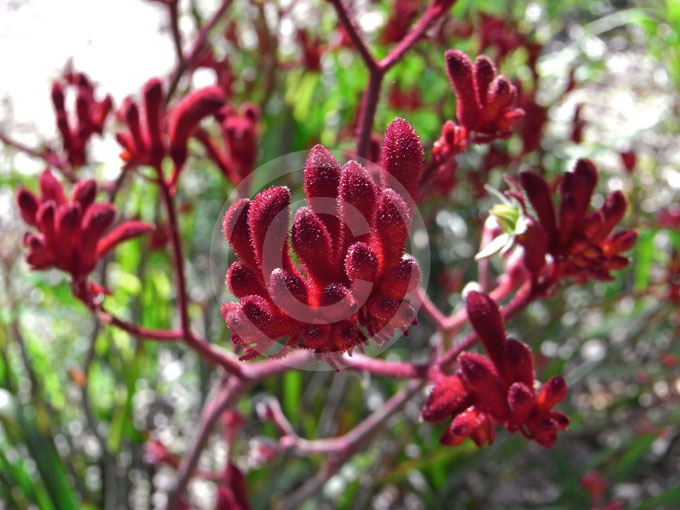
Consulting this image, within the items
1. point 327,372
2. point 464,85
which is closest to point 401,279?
point 464,85

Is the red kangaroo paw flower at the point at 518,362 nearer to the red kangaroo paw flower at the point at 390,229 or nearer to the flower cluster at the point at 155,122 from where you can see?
the red kangaroo paw flower at the point at 390,229

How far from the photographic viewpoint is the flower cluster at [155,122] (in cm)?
68

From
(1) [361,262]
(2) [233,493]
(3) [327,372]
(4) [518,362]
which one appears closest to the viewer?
(1) [361,262]

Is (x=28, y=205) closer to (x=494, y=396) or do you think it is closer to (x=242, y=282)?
(x=242, y=282)

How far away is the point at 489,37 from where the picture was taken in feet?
4.85

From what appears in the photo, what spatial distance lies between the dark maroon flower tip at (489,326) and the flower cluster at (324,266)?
0.11 m

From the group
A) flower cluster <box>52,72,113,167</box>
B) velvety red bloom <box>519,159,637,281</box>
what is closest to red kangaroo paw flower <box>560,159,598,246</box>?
velvety red bloom <box>519,159,637,281</box>

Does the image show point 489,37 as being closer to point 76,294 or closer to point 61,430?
point 76,294

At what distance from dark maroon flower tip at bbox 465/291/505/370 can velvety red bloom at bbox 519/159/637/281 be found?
10 centimetres

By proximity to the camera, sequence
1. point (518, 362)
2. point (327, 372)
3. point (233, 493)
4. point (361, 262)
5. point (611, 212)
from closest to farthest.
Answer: point (361, 262) → point (518, 362) → point (611, 212) → point (233, 493) → point (327, 372)

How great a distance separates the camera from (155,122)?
0.69 metres

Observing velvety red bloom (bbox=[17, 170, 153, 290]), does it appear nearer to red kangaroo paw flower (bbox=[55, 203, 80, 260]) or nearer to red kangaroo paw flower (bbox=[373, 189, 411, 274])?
red kangaroo paw flower (bbox=[55, 203, 80, 260])

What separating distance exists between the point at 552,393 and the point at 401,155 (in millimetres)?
209

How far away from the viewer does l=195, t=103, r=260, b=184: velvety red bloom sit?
86 centimetres
